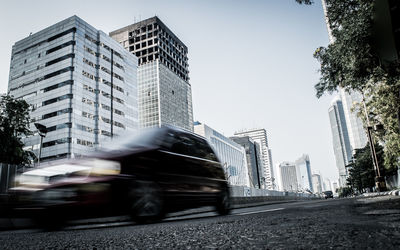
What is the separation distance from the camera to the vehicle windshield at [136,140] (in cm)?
532

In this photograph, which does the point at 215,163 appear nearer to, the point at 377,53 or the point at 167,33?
the point at 377,53

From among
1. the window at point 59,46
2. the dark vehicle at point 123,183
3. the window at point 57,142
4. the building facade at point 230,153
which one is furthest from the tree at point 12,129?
the building facade at point 230,153

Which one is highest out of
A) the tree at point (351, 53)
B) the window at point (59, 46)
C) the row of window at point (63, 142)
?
the window at point (59, 46)

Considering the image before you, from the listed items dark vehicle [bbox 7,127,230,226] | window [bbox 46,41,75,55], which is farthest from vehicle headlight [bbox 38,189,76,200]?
window [bbox 46,41,75,55]

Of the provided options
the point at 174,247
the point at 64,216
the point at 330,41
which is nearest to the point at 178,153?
the point at 64,216

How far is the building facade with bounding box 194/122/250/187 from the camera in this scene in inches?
5236

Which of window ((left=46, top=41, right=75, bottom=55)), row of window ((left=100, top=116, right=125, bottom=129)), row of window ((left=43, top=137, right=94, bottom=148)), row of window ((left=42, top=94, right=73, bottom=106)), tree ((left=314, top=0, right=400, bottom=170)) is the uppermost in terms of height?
window ((left=46, top=41, right=75, bottom=55))

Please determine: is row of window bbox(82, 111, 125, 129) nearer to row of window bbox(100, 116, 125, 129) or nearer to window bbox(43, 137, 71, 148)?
row of window bbox(100, 116, 125, 129)

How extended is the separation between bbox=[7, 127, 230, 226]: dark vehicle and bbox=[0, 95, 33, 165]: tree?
25989 mm

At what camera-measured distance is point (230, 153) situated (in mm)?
156000

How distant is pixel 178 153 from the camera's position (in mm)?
5941

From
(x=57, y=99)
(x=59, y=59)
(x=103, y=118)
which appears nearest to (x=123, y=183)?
(x=57, y=99)

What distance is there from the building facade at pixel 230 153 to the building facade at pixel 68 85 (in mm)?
51613

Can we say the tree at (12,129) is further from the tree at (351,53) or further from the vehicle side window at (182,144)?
the tree at (351,53)
